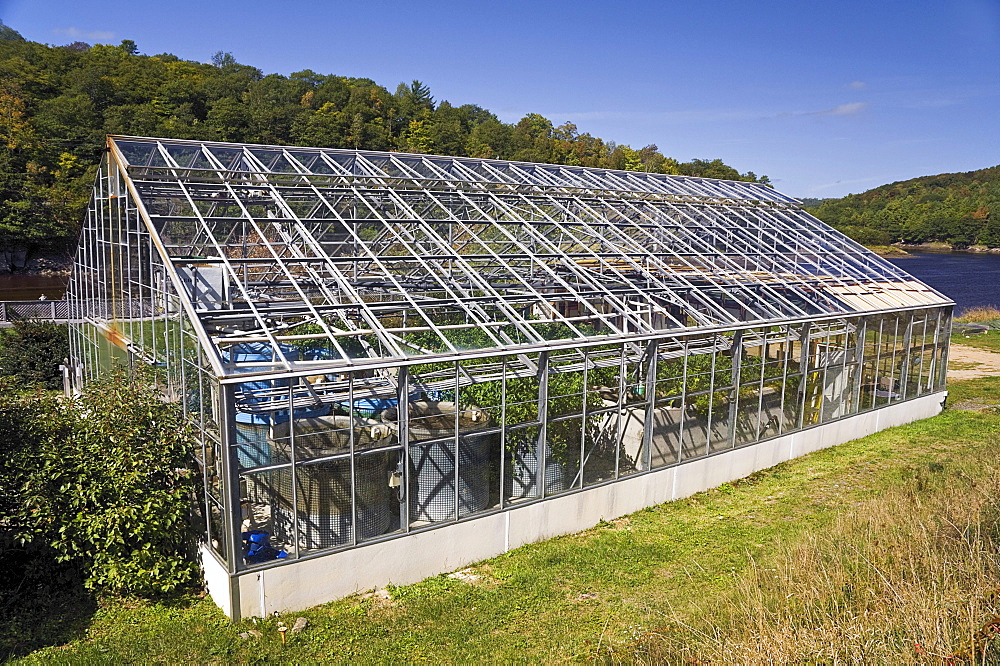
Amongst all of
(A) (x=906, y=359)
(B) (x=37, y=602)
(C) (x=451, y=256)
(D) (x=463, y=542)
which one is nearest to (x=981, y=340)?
(A) (x=906, y=359)

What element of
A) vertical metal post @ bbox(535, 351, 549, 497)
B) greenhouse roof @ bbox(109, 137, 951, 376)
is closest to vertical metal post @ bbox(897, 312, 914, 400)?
greenhouse roof @ bbox(109, 137, 951, 376)

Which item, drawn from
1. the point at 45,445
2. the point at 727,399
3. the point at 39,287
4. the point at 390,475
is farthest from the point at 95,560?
the point at 39,287

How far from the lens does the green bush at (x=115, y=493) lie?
984cm

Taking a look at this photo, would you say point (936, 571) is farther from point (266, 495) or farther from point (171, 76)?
point (171, 76)

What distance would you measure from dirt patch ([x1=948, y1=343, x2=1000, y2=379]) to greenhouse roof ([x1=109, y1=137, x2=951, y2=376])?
8533mm

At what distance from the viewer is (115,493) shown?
998 cm

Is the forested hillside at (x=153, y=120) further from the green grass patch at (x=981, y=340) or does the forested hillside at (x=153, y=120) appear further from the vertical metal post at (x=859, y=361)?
the vertical metal post at (x=859, y=361)

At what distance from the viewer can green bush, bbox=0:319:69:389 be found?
22.5 meters

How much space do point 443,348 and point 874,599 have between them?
7.65 metres

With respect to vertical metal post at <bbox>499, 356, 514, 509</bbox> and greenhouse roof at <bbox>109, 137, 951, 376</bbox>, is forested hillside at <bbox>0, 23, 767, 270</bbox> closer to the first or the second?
greenhouse roof at <bbox>109, 137, 951, 376</bbox>

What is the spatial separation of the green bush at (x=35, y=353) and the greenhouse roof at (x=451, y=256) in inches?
386

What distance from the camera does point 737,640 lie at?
7859 millimetres

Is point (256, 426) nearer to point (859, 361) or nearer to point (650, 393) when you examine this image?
point (650, 393)

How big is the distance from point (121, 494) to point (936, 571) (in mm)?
10839
